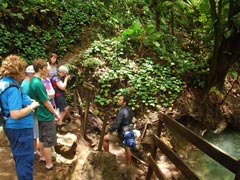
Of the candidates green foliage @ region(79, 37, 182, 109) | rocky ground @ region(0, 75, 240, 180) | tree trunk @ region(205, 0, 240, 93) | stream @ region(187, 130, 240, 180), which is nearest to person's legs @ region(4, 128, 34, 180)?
rocky ground @ region(0, 75, 240, 180)

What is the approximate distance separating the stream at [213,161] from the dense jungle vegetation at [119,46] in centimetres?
165

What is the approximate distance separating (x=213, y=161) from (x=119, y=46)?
4.87m

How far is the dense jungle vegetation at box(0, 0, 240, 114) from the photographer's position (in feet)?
28.1

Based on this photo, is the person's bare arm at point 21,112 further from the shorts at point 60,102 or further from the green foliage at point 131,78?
the green foliage at point 131,78

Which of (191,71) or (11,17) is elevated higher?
(11,17)

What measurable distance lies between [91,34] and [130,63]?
201cm

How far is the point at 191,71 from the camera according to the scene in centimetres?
1002

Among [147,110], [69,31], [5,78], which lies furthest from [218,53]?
[5,78]

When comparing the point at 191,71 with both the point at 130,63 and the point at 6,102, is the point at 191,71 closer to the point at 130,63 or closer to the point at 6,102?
the point at 130,63

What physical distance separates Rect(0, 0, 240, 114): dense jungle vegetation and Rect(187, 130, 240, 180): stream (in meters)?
1.65

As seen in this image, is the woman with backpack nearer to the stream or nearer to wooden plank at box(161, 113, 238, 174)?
wooden plank at box(161, 113, 238, 174)

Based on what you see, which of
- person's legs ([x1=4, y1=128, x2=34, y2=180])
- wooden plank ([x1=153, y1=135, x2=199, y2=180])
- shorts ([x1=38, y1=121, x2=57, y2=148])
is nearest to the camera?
wooden plank ([x1=153, y1=135, x2=199, y2=180])

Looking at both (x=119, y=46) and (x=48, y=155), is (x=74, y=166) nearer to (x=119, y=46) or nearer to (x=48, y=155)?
(x=48, y=155)

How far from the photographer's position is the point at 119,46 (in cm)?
966
